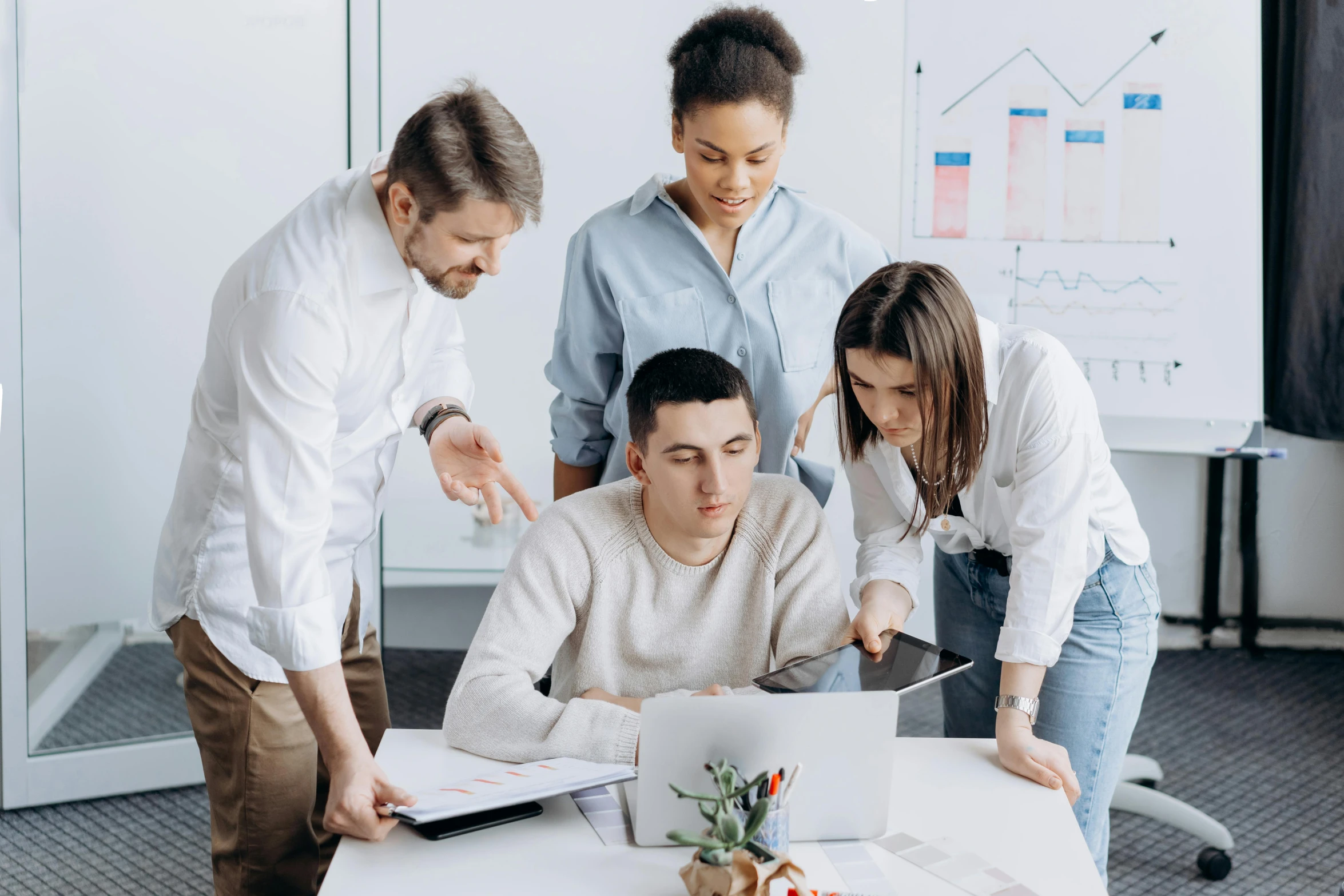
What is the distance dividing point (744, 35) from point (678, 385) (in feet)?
1.68

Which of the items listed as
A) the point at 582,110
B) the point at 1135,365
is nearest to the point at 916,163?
the point at 1135,365

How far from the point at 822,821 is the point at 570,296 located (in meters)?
0.94

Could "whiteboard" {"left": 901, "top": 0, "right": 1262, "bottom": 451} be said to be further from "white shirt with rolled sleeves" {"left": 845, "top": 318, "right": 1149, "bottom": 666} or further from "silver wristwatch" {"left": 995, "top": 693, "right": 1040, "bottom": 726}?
"silver wristwatch" {"left": 995, "top": 693, "right": 1040, "bottom": 726}

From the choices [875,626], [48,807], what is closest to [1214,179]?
[875,626]

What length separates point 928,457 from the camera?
56.5 inches

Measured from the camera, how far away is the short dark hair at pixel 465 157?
1.26 m

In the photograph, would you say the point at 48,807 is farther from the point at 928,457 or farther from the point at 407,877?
the point at 928,457

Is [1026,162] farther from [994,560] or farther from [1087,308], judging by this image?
[994,560]

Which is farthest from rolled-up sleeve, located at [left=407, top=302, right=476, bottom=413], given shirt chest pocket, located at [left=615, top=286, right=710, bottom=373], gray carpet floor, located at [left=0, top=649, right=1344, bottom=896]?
gray carpet floor, located at [left=0, top=649, right=1344, bottom=896]

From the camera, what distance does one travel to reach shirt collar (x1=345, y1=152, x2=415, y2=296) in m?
1.37

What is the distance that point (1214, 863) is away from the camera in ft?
7.47

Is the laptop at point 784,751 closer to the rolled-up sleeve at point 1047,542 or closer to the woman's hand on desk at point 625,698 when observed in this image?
the woman's hand on desk at point 625,698

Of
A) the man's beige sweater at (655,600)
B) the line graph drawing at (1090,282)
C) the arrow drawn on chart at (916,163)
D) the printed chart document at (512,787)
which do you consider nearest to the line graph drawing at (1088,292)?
the line graph drawing at (1090,282)

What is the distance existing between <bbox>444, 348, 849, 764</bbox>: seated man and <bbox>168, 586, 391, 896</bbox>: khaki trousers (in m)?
0.33
